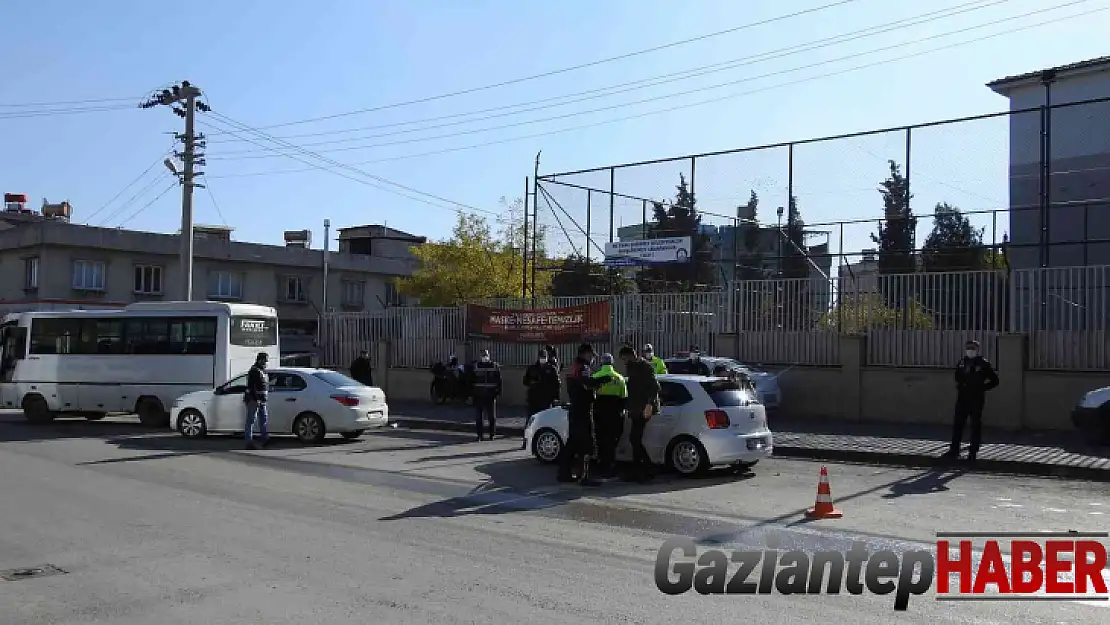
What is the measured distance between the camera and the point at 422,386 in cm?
2894

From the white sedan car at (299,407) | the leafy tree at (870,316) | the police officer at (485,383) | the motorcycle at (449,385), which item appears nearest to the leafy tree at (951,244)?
the leafy tree at (870,316)

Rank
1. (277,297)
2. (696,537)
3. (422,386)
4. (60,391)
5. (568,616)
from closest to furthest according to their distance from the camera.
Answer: (568,616)
(696,537)
(60,391)
(422,386)
(277,297)

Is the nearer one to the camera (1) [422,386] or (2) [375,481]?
(2) [375,481]

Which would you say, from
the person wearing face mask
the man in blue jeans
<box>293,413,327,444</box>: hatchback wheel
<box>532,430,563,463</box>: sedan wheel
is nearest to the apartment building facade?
<box>293,413,327,444</box>: hatchback wheel

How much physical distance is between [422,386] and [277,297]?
26786 millimetres

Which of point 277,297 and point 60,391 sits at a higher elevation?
point 277,297

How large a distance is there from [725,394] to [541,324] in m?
12.8

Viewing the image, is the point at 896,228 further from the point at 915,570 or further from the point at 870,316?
the point at 915,570

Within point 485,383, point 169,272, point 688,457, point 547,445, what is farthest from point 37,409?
point 169,272

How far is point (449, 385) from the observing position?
27.5 metres

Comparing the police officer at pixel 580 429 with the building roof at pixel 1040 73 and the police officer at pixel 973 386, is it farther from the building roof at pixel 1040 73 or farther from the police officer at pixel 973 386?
the building roof at pixel 1040 73

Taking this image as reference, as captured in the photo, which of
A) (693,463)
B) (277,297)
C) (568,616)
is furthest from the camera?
(277,297)

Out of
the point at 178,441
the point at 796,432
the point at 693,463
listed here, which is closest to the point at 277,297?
the point at 178,441

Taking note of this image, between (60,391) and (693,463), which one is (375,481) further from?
(60,391)
